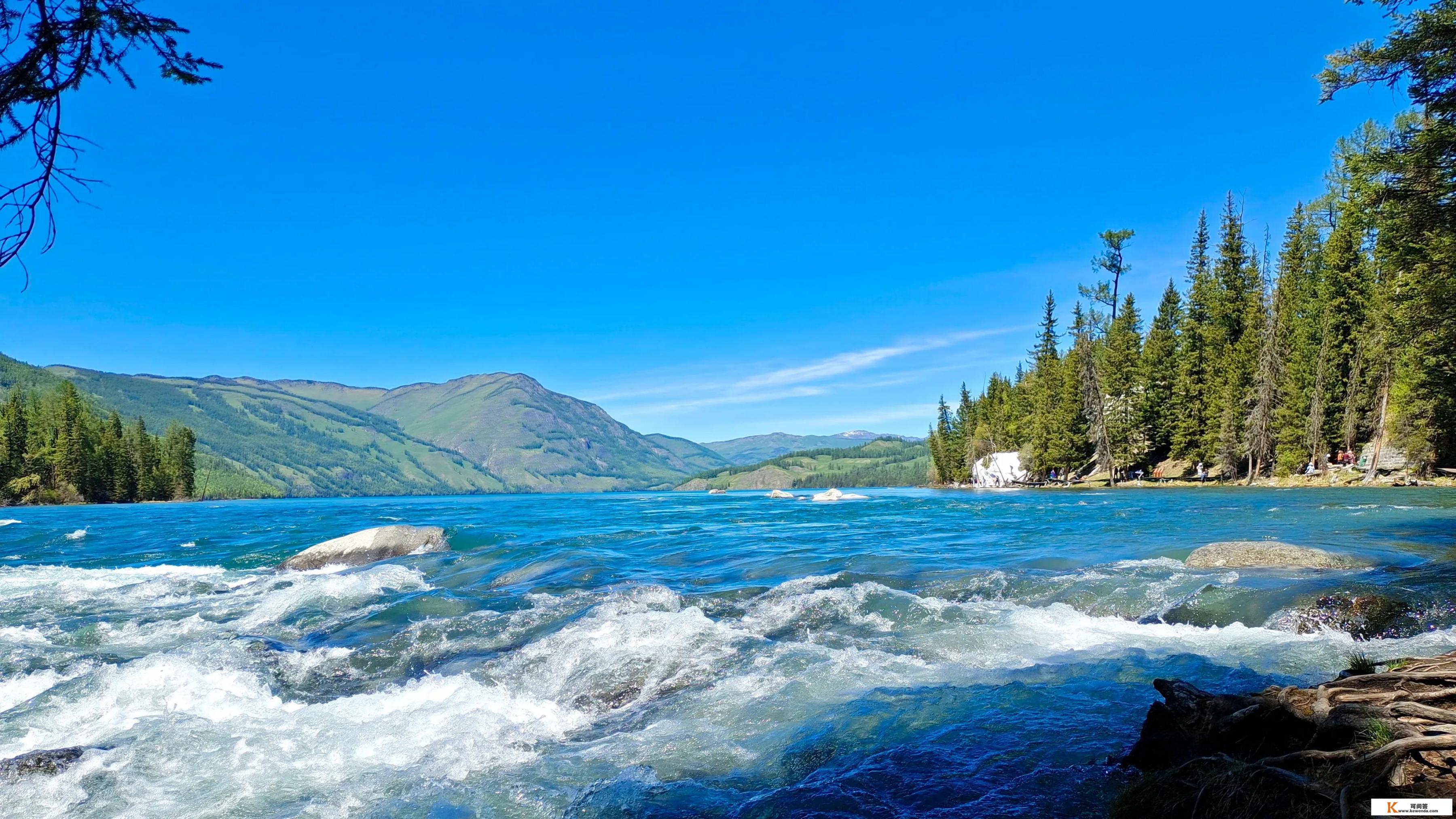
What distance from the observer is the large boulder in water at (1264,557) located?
44.3ft

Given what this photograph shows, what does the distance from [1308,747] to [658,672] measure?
7.00 metres

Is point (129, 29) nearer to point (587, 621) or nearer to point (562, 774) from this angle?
point (562, 774)

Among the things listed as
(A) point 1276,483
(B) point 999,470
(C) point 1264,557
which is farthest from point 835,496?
(C) point 1264,557

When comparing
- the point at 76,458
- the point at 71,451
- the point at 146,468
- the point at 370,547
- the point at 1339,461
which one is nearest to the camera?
the point at 370,547

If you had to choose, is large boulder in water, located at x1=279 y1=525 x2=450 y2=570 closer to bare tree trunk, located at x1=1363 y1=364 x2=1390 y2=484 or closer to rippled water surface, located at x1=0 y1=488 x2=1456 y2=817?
rippled water surface, located at x1=0 y1=488 x2=1456 y2=817

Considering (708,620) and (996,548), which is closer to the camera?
(708,620)

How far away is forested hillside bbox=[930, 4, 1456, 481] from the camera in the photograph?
14.2 meters

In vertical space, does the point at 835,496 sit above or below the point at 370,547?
below

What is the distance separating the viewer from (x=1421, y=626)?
897 centimetres

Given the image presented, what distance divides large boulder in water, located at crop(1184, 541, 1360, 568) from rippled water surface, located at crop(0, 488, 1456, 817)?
72 cm

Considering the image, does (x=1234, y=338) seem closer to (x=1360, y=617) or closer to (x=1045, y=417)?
(x=1045, y=417)

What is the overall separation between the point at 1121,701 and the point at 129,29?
10348 millimetres

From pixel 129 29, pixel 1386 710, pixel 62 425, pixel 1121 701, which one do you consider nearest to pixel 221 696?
pixel 129 29

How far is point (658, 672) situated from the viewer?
9.14m
